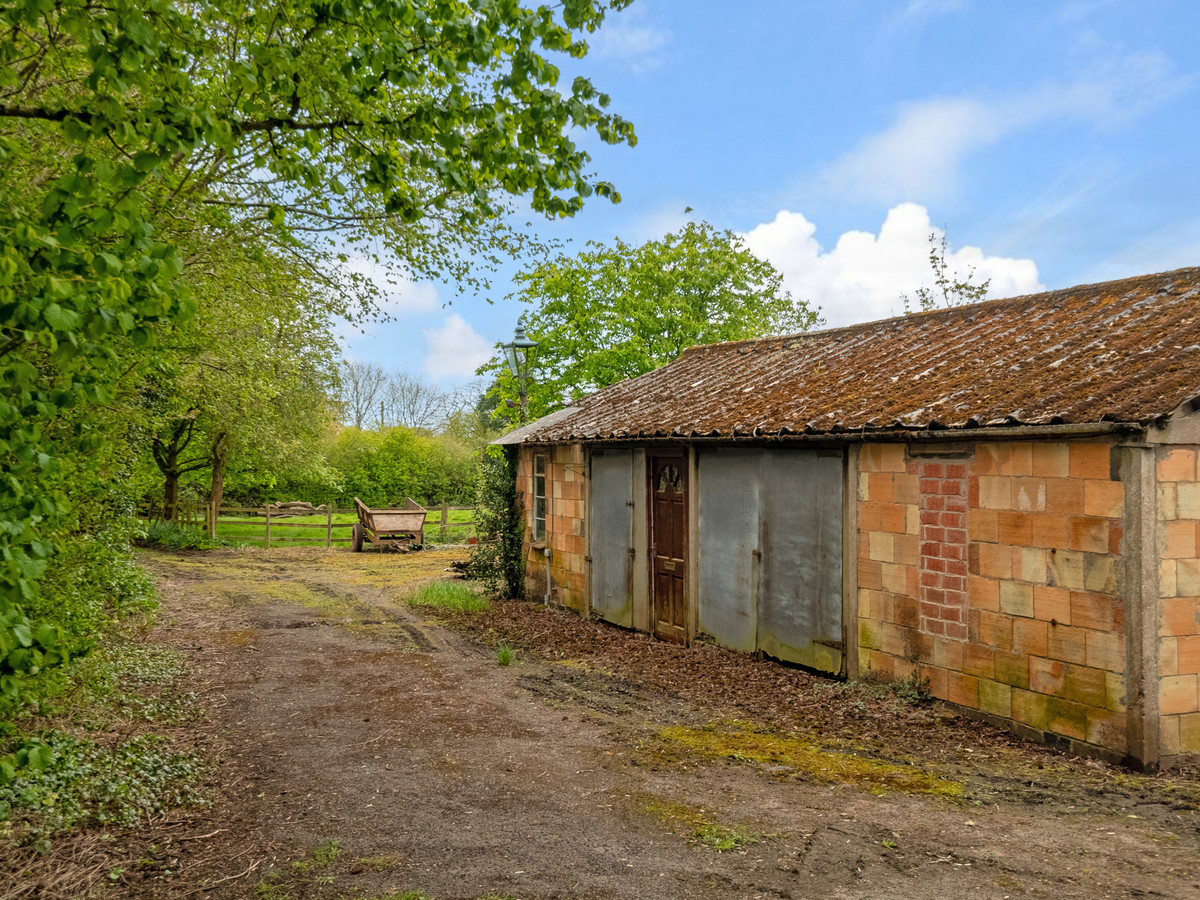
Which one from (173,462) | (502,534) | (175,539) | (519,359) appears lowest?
(175,539)

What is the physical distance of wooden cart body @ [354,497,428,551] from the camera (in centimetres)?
2188

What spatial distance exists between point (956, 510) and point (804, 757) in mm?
2512

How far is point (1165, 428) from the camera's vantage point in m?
5.56

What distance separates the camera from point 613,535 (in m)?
11.4

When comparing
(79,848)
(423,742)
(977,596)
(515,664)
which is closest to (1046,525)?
(977,596)

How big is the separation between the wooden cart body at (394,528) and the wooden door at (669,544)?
12781 mm

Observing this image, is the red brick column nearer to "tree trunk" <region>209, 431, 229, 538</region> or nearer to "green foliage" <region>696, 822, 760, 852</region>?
"green foliage" <region>696, 822, 760, 852</region>

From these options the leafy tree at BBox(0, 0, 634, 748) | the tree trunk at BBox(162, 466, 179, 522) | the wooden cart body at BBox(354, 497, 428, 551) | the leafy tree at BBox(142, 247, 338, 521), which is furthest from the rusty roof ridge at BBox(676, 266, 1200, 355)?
the tree trunk at BBox(162, 466, 179, 522)

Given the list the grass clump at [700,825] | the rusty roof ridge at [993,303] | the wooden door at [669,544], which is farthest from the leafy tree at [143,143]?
the rusty roof ridge at [993,303]

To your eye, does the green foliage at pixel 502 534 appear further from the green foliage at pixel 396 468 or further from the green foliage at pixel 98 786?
the green foliage at pixel 396 468

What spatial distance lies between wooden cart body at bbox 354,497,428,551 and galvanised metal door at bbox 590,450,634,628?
11.4 meters

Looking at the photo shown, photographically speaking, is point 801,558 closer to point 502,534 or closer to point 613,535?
point 613,535

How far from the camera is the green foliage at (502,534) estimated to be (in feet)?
46.4

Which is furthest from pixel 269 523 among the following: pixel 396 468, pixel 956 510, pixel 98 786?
pixel 956 510
